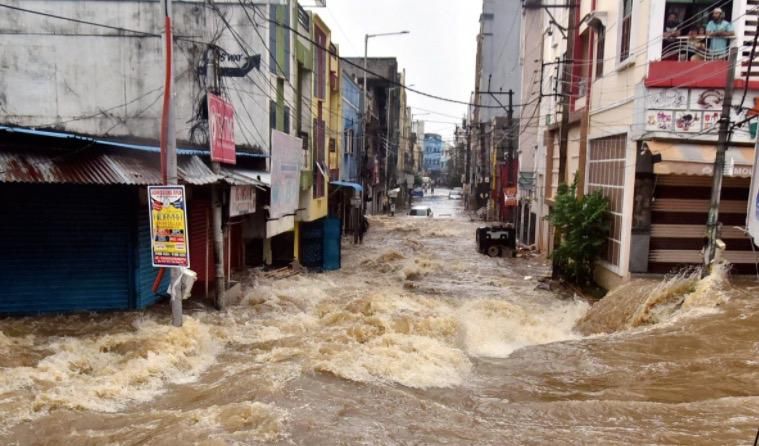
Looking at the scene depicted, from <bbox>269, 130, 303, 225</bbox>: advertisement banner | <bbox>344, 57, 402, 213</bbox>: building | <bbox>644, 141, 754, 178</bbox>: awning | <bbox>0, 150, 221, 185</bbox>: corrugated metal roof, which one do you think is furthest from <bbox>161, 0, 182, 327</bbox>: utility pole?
<bbox>344, 57, 402, 213</bbox>: building

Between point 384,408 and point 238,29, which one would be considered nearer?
point 384,408

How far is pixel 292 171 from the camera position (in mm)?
15977

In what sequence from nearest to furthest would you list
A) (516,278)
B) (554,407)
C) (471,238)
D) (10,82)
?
(554,407)
(10,82)
(516,278)
(471,238)

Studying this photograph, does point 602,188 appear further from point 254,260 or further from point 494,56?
point 494,56

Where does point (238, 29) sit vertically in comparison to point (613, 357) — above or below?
above

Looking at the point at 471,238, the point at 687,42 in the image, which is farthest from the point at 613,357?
the point at 471,238

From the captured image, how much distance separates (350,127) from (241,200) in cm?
1940

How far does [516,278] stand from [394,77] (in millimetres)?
39180

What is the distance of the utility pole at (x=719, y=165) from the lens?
35.4 feet

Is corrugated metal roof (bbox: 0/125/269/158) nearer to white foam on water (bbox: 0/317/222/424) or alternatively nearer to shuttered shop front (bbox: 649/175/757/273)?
white foam on water (bbox: 0/317/222/424)

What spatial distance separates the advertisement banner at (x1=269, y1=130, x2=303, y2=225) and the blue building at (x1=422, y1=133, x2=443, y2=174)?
445 ft

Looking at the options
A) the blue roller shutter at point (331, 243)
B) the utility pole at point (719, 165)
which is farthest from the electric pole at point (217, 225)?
Answer: the utility pole at point (719, 165)

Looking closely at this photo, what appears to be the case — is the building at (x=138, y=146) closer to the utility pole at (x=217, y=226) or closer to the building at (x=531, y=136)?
the utility pole at (x=217, y=226)

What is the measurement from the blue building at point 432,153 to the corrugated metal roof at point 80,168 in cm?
14184
